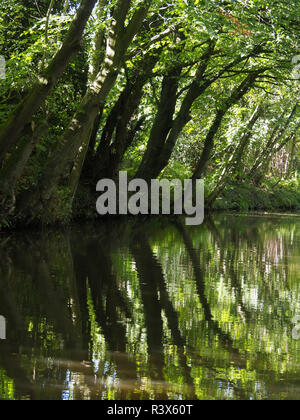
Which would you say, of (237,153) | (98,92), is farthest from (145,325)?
(237,153)

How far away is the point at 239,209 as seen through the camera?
3353 centimetres

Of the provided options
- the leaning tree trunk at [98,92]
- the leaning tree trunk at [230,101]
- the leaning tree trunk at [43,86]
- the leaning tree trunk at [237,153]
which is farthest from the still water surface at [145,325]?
the leaning tree trunk at [237,153]

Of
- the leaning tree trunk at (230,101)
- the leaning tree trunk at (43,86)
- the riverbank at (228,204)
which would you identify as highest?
the leaning tree trunk at (230,101)

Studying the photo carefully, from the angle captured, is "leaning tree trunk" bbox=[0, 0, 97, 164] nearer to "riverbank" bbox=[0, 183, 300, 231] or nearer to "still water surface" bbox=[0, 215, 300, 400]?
"still water surface" bbox=[0, 215, 300, 400]

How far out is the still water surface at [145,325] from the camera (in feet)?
11.1

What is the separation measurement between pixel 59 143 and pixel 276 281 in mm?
6734

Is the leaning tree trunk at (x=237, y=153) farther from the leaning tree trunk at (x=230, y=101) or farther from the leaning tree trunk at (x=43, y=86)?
the leaning tree trunk at (x=43, y=86)

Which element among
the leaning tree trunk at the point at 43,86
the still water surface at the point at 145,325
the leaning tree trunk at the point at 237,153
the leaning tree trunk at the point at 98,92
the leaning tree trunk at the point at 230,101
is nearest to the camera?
the still water surface at the point at 145,325

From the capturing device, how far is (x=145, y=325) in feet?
16.1

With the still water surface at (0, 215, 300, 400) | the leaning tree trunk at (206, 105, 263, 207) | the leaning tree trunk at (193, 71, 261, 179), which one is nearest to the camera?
the still water surface at (0, 215, 300, 400)

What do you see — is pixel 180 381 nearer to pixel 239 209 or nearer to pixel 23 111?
pixel 23 111

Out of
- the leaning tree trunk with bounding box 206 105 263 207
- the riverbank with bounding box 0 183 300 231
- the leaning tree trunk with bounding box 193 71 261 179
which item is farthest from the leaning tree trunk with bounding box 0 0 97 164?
the leaning tree trunk with bounding box 206 105 263 207

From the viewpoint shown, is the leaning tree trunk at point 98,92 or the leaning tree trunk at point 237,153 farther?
the leaning tree trunk at point 237,153

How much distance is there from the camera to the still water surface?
3396 mm
